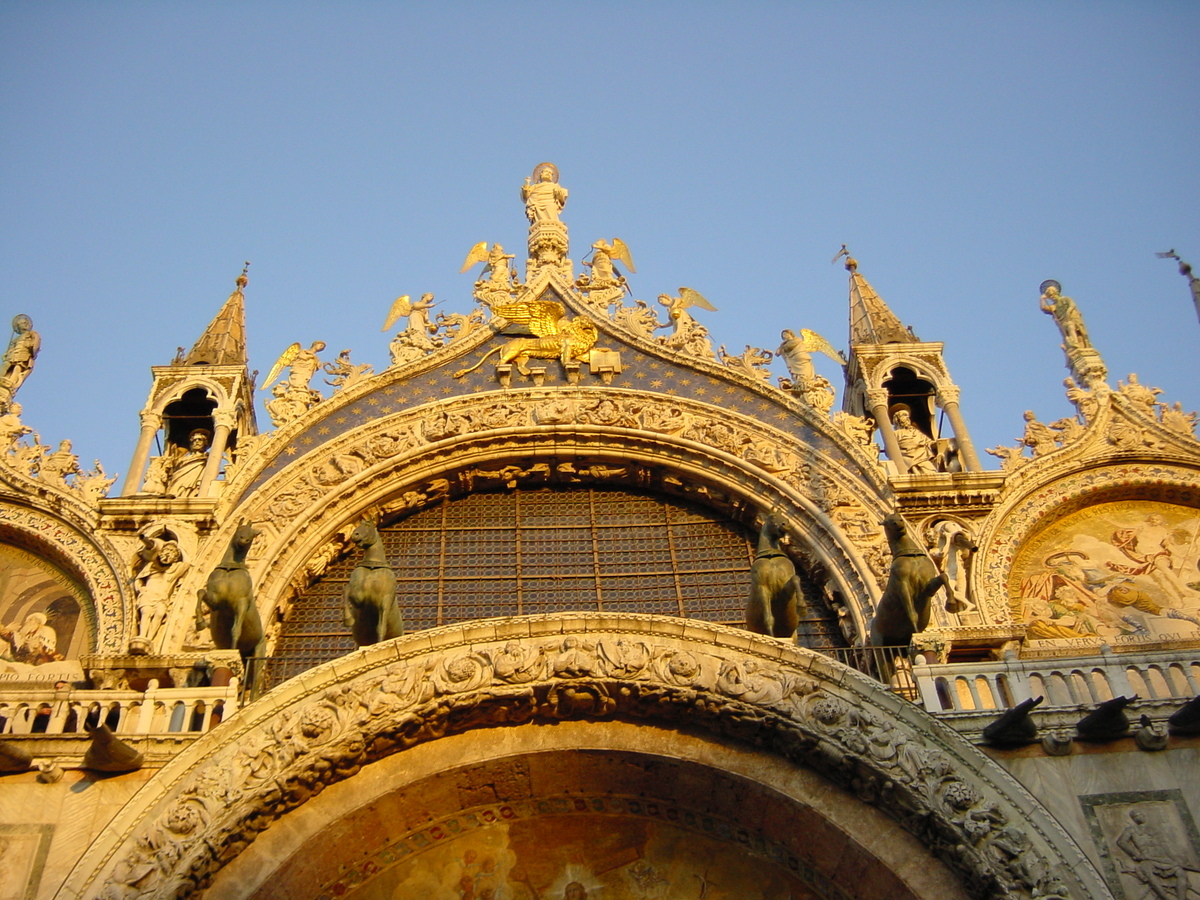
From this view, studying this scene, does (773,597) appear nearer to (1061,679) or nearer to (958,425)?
(1061,679)

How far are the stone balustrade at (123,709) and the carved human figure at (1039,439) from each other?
890 centimetres

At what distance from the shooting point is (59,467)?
46.5 ft

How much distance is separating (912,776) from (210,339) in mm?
10317

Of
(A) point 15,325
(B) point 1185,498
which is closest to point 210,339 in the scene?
(A) point 15,325

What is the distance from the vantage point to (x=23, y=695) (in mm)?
10305

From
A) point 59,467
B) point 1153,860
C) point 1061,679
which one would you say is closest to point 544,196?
point 59,467

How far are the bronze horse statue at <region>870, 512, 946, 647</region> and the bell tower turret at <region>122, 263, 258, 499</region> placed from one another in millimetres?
6983

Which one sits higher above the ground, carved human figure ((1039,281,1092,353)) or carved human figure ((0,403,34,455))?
carved human figure ((1039,281,1092,353))

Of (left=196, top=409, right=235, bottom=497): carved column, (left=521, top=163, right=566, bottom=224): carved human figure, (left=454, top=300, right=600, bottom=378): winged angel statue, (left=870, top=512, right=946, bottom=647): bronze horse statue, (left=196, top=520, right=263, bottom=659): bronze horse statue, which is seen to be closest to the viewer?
(left=870, top=512, right=946, bottom=647): bronze horse statue

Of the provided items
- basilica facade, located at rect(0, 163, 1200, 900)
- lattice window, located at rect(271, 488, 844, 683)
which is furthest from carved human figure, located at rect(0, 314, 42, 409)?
lattice window, located at rect(271, 488, 844, 683)

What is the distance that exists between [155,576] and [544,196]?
881 centimetres

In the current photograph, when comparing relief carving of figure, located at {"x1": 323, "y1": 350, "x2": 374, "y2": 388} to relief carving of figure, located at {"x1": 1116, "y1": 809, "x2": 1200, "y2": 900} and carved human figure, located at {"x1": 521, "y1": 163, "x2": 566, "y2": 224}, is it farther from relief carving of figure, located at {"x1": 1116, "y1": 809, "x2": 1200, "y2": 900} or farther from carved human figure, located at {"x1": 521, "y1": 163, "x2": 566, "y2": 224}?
relief carving of figure, located at {"x1": 1116, "y1": 809, "x2": 1200, "y2": 900}

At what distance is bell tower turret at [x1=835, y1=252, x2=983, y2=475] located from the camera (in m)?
14.5

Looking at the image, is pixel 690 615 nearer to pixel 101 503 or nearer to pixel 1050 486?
pixel 1050 486
